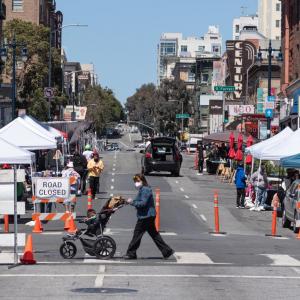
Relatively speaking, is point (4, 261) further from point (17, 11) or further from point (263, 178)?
point (17, 11)

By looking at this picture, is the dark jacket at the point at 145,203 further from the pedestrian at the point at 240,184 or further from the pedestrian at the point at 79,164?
the pedestrian at the point at 79,164

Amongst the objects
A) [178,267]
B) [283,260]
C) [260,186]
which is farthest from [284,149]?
[178,267]

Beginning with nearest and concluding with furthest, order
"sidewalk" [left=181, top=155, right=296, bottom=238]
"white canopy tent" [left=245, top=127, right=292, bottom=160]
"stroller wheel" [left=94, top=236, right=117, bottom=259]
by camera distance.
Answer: "stroller wheel" [left=94, top=236, right=117, bottom=259] < "sidewalk" [left=181, top=155, right=296, bottom=238] < "white canopy tent" [left=245, top=127, right=292, bottom=160]

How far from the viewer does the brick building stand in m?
66.5

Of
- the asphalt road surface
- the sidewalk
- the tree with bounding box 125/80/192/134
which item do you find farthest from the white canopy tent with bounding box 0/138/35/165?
the tree with bounding box 125/80/192/134

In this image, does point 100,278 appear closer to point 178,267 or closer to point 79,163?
point 178,267

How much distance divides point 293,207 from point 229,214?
6.81 meters

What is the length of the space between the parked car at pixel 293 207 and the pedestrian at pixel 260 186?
6.04 meters

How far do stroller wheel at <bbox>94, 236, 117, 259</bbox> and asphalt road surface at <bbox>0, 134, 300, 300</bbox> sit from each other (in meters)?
0.21

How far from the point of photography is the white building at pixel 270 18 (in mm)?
160750

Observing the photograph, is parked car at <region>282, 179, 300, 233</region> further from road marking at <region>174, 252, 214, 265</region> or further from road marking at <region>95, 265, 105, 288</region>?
road marking at <region>95, 265, 105, 288</region>

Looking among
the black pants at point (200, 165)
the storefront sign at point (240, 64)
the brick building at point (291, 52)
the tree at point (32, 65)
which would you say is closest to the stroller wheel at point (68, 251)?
the black pants at point (200, 165)

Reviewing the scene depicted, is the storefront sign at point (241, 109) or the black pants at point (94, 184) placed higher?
the storefront sign at point (241, 109)

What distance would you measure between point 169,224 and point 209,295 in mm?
15456
